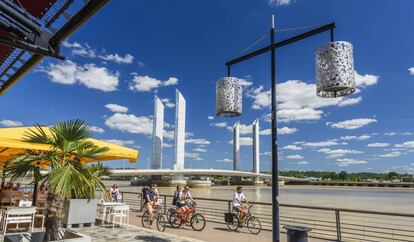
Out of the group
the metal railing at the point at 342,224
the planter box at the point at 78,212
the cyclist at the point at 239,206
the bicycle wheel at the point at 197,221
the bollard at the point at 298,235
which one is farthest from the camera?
the cyclist at the point at 239,206

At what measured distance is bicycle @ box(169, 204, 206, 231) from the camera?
384 inches

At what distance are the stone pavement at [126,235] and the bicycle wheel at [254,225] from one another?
96.0 inches

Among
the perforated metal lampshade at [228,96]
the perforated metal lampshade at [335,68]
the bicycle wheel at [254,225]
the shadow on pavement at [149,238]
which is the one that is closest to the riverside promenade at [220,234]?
the bicycle wheel at [254,225]

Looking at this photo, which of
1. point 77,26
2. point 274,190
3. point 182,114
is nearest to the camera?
point 274,190

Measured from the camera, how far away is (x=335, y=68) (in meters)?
3.65

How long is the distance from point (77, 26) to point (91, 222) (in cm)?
567

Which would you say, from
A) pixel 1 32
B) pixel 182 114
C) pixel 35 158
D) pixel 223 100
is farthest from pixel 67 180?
pixel 182 114

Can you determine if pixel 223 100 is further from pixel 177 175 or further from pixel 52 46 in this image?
pixel 177 175

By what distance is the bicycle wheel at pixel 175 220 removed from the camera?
A: 10.1 m

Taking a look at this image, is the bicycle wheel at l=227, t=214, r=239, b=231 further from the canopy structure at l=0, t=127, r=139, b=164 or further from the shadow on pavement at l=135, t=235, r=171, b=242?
the canopy structure at l=0, t=127, r=139, b=164

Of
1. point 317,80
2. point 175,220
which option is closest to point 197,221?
point 175,220

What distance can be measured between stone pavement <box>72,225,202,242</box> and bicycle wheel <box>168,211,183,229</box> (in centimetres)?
132

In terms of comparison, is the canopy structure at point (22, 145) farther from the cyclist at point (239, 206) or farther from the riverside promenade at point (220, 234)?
the cyclist at point (239, 206)

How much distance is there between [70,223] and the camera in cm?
869
